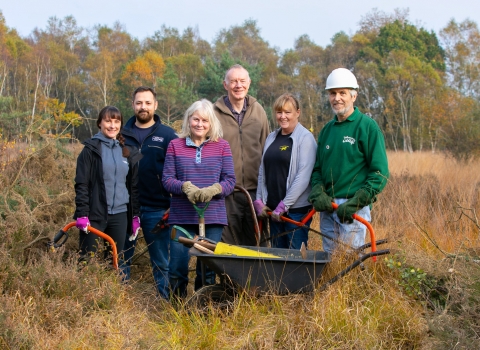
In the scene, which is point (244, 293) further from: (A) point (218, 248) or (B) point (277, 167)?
(B) point (277, 167)

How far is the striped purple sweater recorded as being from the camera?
4797 millimetres

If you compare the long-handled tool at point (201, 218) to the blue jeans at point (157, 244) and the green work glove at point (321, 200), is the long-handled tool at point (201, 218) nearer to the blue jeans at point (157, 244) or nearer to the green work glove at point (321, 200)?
the blue jeans at point (157, 244)

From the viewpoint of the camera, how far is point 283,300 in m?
4.15

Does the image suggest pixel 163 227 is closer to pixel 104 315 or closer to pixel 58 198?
pixel 104 315

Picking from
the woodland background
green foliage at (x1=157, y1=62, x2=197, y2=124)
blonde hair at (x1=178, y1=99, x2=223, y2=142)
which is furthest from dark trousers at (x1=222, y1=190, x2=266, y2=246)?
green foliage at (x1=157, y1=62, x2=197, y2=124)

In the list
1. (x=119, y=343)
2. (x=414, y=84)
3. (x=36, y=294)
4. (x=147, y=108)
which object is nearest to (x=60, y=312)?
(x=36, y=294)

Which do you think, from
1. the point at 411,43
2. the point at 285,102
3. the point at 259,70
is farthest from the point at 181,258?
the point at 411,43

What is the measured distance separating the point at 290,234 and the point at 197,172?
1014mm

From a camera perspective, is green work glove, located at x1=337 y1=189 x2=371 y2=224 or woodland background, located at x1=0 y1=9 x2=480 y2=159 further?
woodland background, located at x1=0 y1=9 x2=480 y2=159

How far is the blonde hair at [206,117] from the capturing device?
486 centimetres

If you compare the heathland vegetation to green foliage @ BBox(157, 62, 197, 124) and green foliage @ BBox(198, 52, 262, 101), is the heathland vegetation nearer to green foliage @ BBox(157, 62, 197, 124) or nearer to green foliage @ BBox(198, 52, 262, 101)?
green foliage @ BBox(157, 62, 197, 124)

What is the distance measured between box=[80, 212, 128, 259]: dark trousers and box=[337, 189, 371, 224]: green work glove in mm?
1900

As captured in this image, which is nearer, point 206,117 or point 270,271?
point 270,271

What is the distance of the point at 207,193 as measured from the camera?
180 inches
